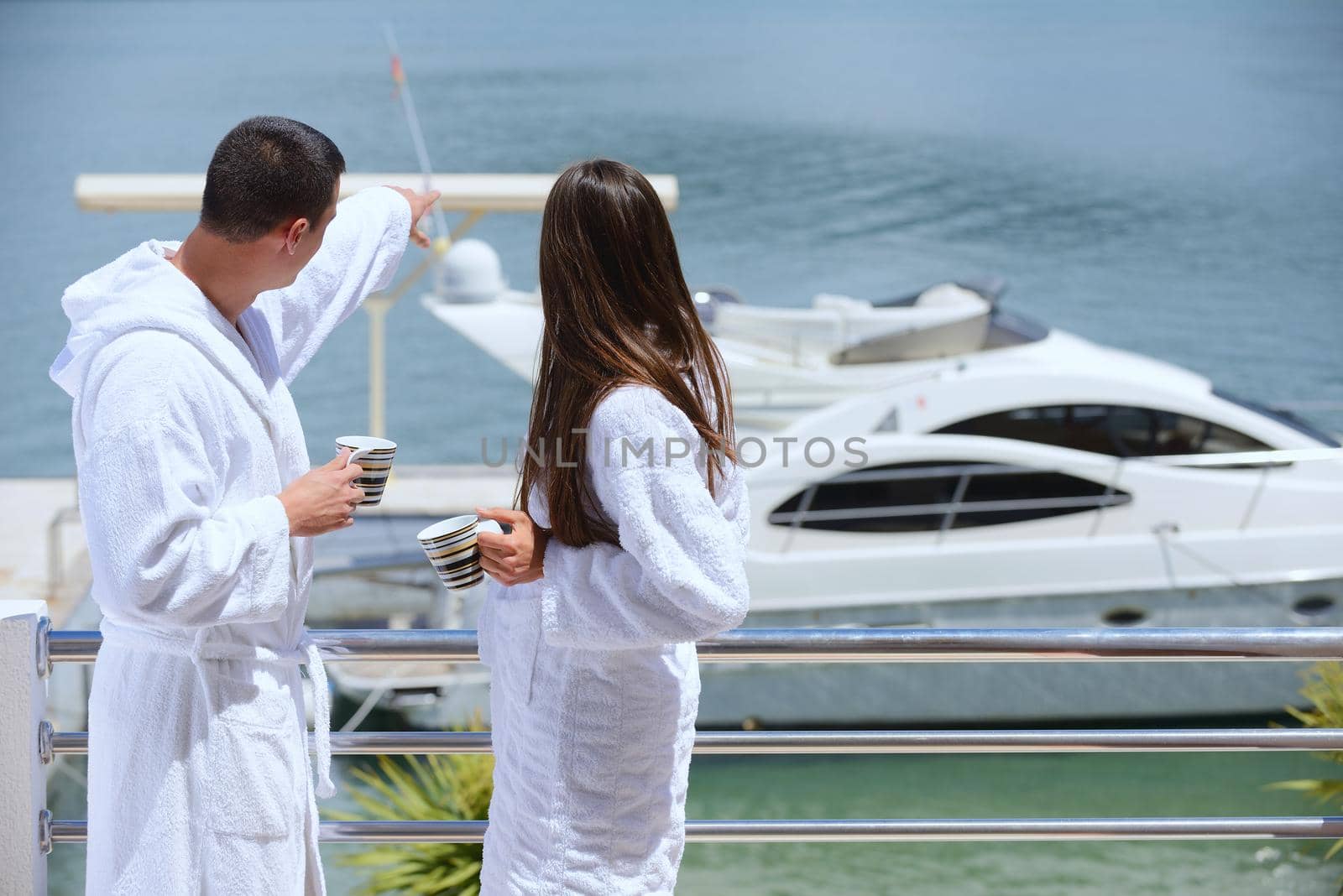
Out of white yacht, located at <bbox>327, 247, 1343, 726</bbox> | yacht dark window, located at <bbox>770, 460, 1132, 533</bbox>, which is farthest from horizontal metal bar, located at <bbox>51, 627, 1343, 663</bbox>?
yacht dark window, located at <bbox>770, 460, 1132, 533</bbox>

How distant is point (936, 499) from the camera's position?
355 inches

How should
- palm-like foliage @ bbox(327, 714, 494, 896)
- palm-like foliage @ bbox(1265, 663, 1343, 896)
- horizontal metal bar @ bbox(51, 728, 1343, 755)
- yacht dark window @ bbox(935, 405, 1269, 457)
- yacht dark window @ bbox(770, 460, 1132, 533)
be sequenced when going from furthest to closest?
yacht dark window @ bbox(935, 405, 1269, 457)
yacht dark window @ bbox(770, 460, 1132, 533)
palm-like foliage @ bbox(327, 714, 494, 896)
palm-like foliage @ bbox(1265, 663, 1343, 896)
horizontal metal bar @ bbox(51, 728, 1343, 755)

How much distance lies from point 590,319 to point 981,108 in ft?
206

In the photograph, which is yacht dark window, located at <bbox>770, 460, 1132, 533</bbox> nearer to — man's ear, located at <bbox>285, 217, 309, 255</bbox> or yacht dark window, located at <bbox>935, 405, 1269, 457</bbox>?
yacht dark window, located at <bbox>935, 405, 1269, 457</bbox>

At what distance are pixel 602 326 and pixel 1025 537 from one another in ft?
26.5

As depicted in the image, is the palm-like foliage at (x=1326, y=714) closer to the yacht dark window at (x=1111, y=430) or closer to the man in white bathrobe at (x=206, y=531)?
the man in white bathrobe at (x=206, y=531)

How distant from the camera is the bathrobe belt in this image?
60.6 inches

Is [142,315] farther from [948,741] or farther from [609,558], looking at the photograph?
[948,741]

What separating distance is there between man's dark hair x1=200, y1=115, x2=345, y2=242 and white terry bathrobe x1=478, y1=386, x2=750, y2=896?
40cm

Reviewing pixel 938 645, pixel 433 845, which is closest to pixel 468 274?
pixel 433 845

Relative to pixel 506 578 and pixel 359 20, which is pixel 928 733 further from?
pixel 359 20

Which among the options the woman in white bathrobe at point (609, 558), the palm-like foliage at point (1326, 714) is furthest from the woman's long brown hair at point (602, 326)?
the palm-like foliage at point (1326, 714)

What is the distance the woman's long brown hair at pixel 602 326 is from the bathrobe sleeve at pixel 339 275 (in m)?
0.42

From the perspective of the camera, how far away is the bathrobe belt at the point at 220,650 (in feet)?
5.05
